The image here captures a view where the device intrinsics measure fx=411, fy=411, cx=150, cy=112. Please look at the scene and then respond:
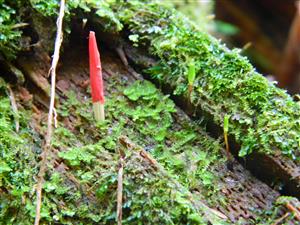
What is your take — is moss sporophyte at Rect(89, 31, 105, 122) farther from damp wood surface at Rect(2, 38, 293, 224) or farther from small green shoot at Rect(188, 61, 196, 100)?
small green shoot at Rect(188, 61, 196, 100)

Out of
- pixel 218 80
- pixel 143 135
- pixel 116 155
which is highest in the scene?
pixel 218 80

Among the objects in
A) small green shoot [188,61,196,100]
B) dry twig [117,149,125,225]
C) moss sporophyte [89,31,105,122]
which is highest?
small green shoot [188,61,196,100]

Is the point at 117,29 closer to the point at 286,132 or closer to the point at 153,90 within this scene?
the point at 153,90

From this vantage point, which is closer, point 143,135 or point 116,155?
point 116,155

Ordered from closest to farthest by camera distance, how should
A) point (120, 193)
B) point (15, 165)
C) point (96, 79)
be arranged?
point (120, 193)
point (15, 165)
point (96, 79)

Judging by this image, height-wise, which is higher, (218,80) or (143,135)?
(218,80)

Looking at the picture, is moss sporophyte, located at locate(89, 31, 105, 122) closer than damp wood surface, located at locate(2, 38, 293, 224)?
No

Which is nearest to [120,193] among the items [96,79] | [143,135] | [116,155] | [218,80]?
[116,155]

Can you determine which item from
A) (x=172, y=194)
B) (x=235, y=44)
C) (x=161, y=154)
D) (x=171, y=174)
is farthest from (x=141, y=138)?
(x=235, y=44)

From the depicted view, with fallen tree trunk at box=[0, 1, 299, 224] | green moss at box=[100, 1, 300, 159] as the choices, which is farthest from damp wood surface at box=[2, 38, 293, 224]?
green moss at box=[100, 1, 300, 159]

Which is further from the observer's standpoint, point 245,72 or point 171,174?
point 245,72

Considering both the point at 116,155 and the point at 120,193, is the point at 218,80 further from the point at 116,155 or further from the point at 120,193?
the point at 120,193
